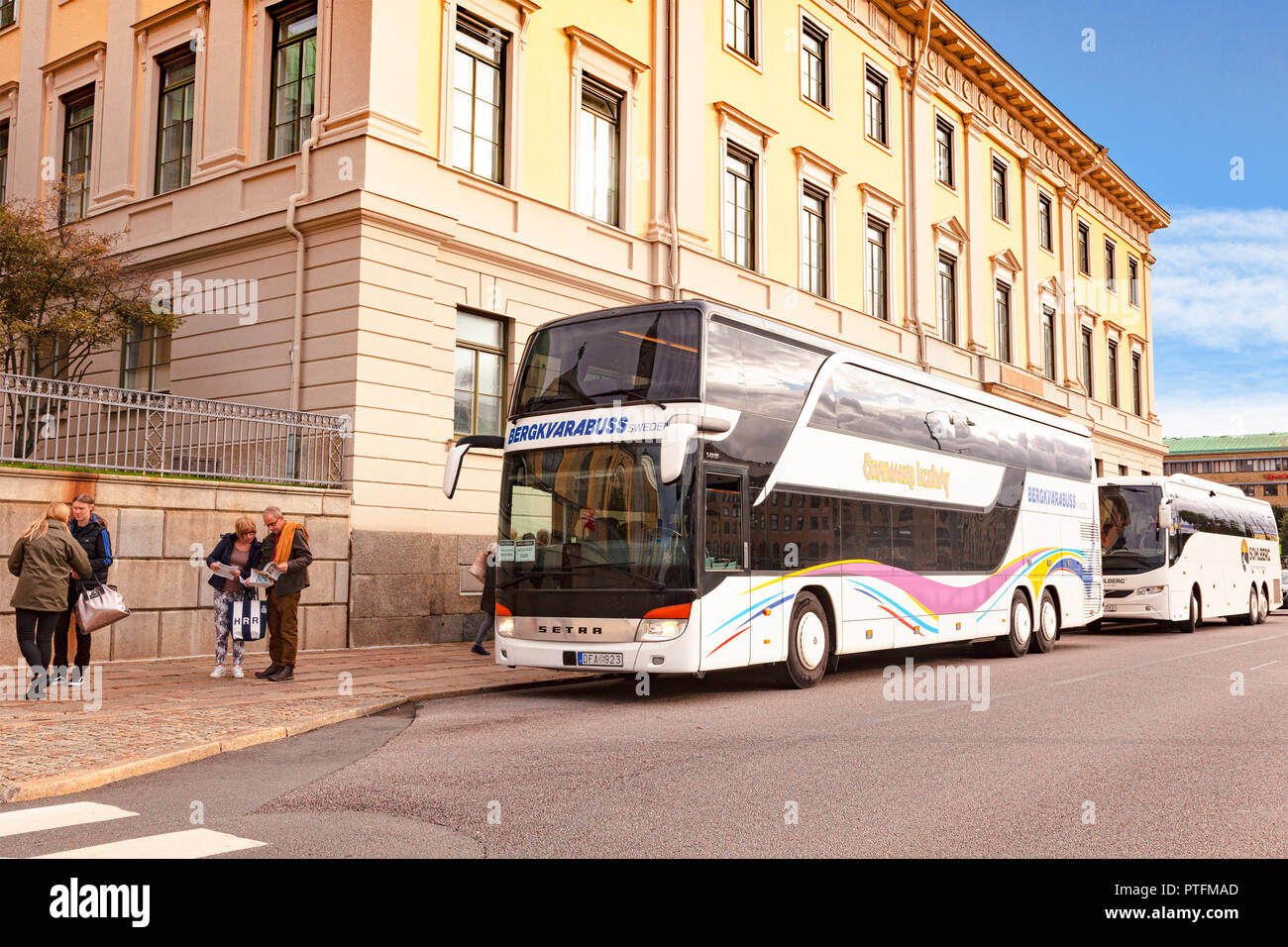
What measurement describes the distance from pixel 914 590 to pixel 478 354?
7967 millimetres

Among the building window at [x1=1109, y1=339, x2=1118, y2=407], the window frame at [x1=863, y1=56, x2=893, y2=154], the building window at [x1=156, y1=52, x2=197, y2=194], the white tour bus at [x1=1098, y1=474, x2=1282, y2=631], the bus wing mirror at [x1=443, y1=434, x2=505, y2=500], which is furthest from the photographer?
the building window at [x1=1109, y1=339, x2=1118, y2=407]

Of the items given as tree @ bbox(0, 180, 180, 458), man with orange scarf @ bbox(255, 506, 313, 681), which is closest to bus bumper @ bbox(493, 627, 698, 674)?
man with orange scarf @ bbox(255, 506, 313, 681)

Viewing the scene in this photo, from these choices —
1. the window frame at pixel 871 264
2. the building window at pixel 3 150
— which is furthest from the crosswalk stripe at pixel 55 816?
the window frame at pixel 871 264

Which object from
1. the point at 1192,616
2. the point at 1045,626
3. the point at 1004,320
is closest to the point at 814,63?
the point at 1004,320

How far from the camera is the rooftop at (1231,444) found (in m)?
128

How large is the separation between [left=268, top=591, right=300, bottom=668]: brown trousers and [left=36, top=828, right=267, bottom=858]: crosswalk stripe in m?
6.54

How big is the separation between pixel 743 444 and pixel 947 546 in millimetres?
4996

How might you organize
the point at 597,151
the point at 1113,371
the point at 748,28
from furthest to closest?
the point at 1113,371, the point at 748,28, the point at 597,151

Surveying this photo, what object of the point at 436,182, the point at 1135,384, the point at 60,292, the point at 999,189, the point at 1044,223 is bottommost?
the point at 60,292

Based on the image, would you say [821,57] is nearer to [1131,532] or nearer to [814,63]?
[814,63]

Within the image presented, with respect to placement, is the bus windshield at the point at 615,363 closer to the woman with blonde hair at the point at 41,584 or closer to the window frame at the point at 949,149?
the woman with blonde hair at the point at 41,584

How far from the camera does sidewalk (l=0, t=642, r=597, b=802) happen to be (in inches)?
301

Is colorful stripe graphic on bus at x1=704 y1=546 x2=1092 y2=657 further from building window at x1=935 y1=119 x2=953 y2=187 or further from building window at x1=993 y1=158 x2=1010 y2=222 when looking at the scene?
building window at x1=993 y1=158 x2=1010 y2=222

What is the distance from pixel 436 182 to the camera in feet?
Result: 57.4
